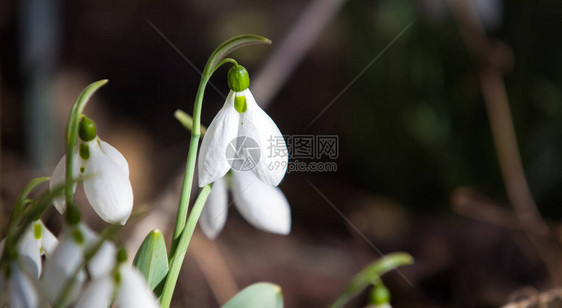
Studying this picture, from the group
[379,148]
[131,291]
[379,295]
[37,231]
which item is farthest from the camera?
[379,148]

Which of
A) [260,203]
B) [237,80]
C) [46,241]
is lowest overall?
[46,241]

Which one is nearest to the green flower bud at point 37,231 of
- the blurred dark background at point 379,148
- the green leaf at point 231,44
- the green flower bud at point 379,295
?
the green leaf at point 231,44

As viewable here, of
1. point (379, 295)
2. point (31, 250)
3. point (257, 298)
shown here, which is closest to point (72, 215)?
point (31, 250)

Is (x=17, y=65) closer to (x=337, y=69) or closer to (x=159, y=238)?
(x=337, y=69)

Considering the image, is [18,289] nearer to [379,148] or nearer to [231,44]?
[231,44]

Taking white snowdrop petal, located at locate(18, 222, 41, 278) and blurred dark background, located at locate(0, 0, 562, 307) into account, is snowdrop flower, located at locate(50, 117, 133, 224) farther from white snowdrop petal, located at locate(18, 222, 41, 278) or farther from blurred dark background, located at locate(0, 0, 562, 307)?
blurred dark background, located at locate(0, 0, 562, 307)

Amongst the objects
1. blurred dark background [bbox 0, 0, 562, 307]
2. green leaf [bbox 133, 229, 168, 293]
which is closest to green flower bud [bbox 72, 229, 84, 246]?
green leaf [bbox 133, 229, 168, 293]
